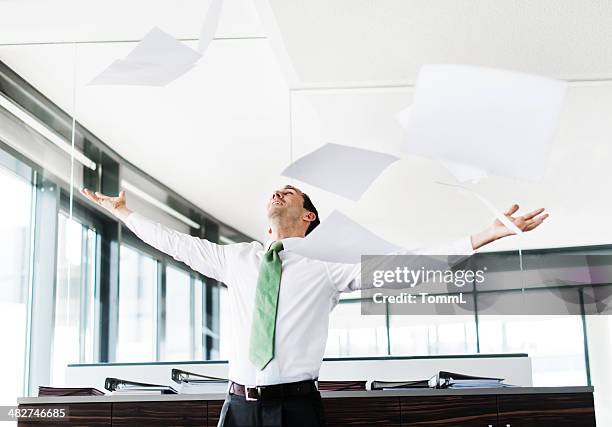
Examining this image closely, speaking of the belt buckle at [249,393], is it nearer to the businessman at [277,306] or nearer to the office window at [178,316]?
the businessman at [277,306]

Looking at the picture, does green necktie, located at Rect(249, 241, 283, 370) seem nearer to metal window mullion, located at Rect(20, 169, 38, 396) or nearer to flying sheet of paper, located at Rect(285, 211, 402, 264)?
flying sheet of paper, located at Rect(285, 211, 402, 264)

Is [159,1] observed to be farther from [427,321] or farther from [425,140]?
[425,140]

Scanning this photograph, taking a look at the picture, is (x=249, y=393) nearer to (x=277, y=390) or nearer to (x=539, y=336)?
(x=277, y=390)

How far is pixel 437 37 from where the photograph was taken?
3520mm

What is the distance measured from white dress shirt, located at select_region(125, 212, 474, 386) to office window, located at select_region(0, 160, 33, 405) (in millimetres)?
1827

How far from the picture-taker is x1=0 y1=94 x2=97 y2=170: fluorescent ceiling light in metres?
4.27

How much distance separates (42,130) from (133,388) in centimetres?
183

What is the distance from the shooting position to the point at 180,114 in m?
4.27

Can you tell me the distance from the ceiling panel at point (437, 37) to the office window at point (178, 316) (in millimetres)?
1160

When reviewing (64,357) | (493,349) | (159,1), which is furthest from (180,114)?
(493,349)

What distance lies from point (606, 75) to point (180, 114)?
7.09 feet

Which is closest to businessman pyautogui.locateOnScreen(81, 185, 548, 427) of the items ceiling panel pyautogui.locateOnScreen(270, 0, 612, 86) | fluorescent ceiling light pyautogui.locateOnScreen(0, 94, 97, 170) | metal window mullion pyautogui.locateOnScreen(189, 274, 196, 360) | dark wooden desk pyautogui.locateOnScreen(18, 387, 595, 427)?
dark wooden desk pyautogui.locateOnScreen(18, 387, 595, 427)

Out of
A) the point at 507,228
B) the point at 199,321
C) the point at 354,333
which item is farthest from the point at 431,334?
the point at 507,228

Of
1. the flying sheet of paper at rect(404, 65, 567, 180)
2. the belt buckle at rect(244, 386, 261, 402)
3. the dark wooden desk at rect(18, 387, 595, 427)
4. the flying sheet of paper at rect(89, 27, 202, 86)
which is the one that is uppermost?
the flying sheet of paper at rect(89, 27, 202, 86)
